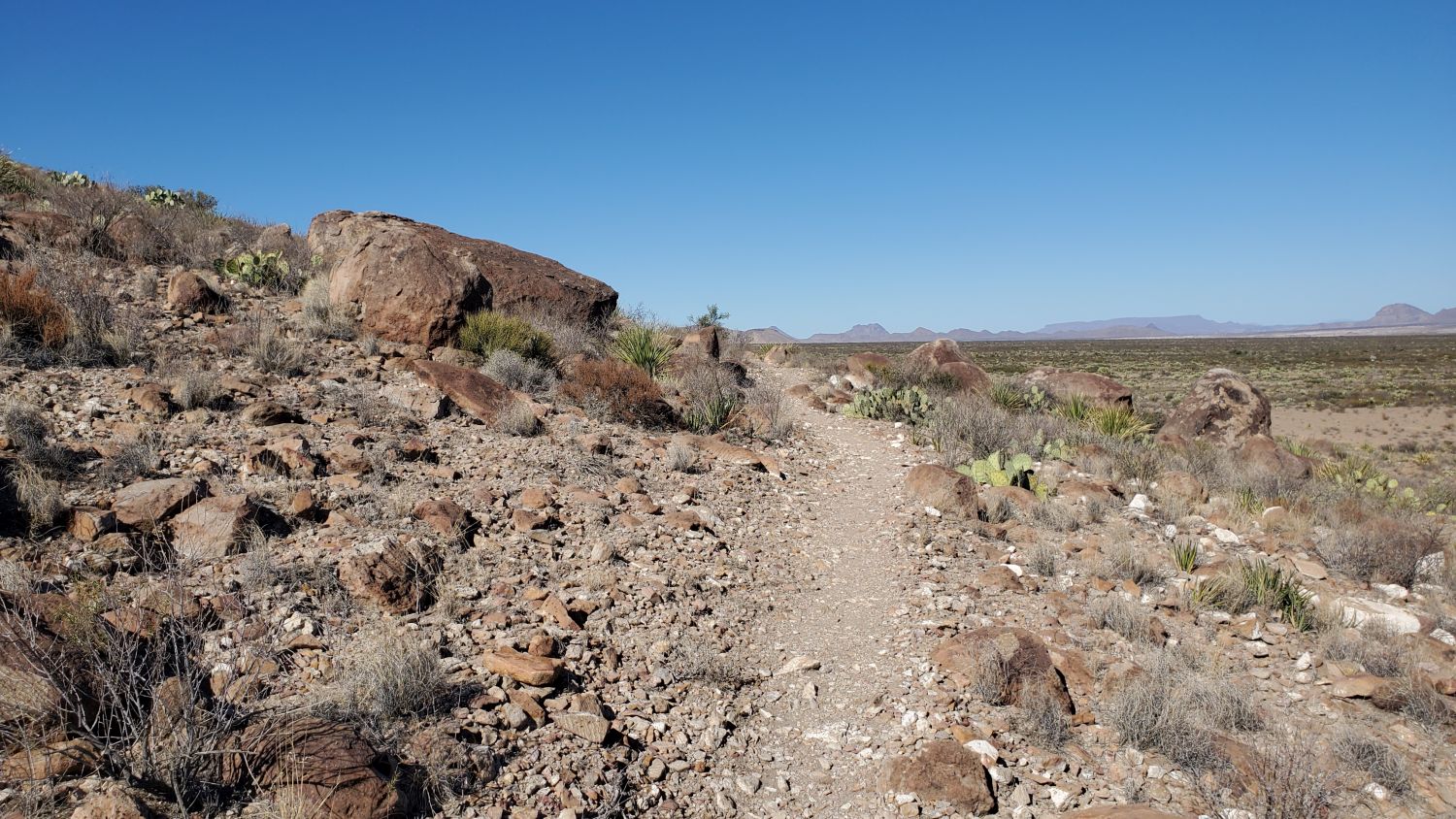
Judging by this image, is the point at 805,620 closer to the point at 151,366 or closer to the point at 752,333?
the point at 151,366

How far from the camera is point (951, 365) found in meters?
17.1

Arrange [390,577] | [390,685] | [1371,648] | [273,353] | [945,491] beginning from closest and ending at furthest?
[390,685] < [390,577] < [1371,648] < [945,491] < [273,353]

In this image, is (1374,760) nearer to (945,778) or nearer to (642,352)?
(945,778)

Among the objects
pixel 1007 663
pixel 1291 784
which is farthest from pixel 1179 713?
pixel 1007 663

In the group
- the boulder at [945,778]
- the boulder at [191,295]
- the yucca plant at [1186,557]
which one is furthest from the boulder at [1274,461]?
the boulder at [191,295]

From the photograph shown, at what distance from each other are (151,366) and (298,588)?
4936 mm

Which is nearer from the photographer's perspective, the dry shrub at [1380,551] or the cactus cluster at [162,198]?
the dry shrub at [1380,551]

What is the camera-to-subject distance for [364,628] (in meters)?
4.58

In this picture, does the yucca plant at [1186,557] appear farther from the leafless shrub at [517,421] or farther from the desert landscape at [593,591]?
the leafless shrub at [517,421]

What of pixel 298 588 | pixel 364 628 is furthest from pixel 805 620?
pixel 298 588

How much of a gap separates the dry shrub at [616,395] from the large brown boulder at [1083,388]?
993cm

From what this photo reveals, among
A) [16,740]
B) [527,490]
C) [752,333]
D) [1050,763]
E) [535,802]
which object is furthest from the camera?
[752,333]

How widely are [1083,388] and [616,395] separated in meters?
11.6

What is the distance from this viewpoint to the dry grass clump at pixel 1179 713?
4.13 m
